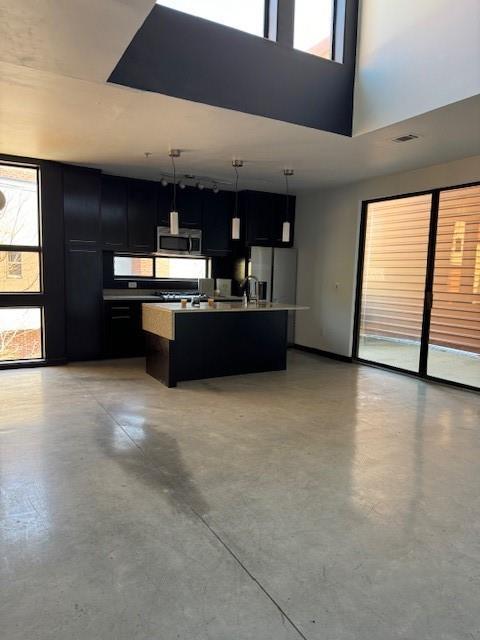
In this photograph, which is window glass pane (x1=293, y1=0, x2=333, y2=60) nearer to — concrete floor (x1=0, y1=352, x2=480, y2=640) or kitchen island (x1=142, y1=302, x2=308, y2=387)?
kitchen island (x1=142, y1=302, x2=308, y2=387)

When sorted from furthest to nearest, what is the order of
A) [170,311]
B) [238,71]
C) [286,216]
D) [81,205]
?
1. [286,216]
2. [81,205]
3. [170,311]
4. [238,71]

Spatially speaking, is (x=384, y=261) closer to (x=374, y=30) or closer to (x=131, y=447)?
(x=374, y=30)

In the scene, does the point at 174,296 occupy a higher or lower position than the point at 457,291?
lower

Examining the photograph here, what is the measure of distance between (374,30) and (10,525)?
15.8 feet

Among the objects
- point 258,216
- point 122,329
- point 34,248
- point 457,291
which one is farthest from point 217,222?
point 457,291

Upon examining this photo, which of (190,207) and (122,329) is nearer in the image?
(122,329)

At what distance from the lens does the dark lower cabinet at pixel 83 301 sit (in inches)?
232

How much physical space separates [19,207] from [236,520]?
4.99 meters

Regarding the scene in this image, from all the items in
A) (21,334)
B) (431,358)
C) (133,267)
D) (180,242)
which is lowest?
(431,358)

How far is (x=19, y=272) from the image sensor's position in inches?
222

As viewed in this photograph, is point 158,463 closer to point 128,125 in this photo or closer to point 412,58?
point 128,125

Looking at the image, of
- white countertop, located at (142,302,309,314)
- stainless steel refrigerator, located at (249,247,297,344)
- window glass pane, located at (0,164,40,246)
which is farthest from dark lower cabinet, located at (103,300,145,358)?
stainless steel refrigerator, located at (249,247,297,344)

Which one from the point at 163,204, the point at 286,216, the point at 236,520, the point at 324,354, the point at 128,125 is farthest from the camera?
the point at 286,216

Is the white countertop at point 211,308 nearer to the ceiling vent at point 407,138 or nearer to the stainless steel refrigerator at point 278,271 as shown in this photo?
the stainless steel refrigerator at point 278,271
